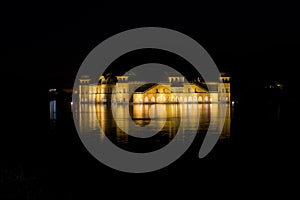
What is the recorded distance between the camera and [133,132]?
781 inches

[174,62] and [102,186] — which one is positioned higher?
[174,62]

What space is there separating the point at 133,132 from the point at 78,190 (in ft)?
35.5

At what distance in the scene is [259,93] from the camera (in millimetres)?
59562

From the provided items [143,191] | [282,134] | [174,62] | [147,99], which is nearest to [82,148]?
[143,191]

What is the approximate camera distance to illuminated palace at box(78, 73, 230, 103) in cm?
7019

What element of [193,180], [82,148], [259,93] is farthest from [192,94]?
[193,180]

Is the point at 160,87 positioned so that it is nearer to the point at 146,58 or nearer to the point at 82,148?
the point at 146,58

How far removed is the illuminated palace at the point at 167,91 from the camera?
230 ft

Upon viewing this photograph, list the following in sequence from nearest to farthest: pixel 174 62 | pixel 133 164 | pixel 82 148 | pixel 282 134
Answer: pixel 133 164 → pixel 82 148 → pixel 282 134 → pixel 174 62

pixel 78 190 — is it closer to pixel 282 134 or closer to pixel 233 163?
pixel 233 163

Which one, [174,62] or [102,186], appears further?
[174,62]

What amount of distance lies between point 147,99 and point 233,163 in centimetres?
5762

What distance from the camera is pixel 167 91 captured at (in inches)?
2790

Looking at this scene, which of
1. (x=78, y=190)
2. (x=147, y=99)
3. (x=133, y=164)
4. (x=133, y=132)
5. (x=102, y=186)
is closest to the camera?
(x=78, y=190)
